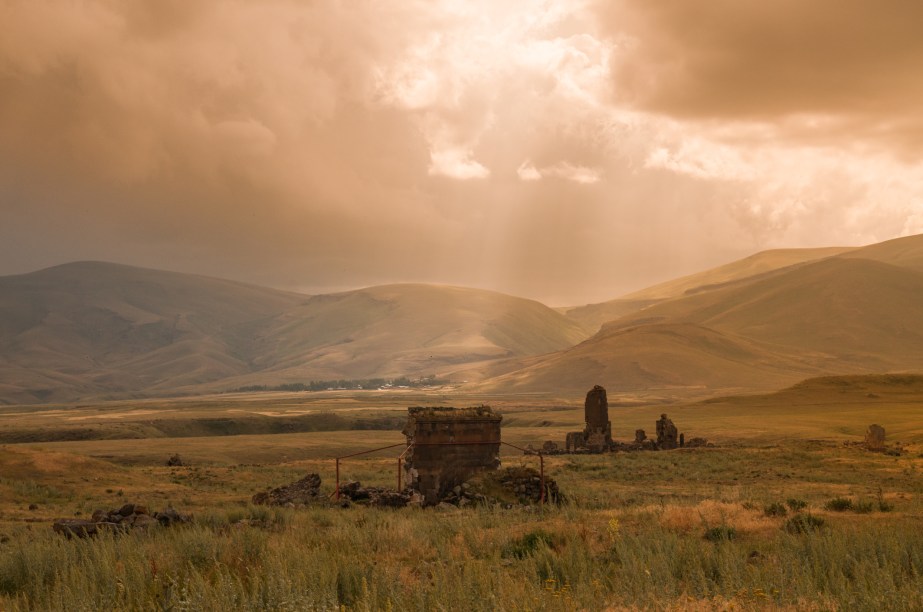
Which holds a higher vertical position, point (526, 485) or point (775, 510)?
point (775, 510)

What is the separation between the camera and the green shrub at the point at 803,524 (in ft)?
45.4

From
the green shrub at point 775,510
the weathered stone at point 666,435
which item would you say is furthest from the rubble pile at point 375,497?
the weathered stone at point 666,435

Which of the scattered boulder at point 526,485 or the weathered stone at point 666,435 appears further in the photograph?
the weathered stone at point 666,435

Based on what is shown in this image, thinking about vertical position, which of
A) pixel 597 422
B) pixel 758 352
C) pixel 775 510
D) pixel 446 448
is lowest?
pixel 775 510

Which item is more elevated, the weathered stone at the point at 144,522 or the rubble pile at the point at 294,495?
the weathered stone at the point at 144,522

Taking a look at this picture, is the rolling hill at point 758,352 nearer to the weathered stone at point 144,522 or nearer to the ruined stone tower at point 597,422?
the ruined stone tower at point 597,422

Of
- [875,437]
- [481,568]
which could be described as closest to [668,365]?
[875,437]

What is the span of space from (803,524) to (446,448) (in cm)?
1328

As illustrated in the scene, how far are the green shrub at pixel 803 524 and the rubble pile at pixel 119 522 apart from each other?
11.6m

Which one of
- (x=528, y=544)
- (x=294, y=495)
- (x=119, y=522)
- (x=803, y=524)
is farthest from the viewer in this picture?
(x=294, y=495)

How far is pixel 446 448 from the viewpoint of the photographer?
84.2ft

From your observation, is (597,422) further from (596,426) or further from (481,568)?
(481,568)

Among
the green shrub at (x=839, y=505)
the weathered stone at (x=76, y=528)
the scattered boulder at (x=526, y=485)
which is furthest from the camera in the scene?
the scattered boulder at (x=526, y=485)

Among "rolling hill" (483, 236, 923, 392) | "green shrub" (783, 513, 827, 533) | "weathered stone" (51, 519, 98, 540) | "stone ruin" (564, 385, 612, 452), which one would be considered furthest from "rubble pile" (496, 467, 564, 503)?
"rolling hill" (483, 236, 923, 392)
